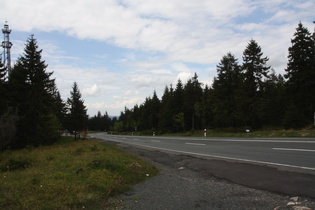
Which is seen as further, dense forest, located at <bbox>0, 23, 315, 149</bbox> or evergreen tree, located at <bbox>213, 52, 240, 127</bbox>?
evergreen tree, located at <bbox>213, 52, 240, 127</bbox>

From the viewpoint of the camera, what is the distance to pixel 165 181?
6336 millimetres

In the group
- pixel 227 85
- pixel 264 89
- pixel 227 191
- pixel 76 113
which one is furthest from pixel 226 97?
pixel 227 191

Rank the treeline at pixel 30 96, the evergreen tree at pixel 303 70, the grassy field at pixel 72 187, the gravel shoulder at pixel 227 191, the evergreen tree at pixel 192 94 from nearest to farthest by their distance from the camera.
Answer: the gravel shoulder at pixel 227 191
the grassy field at pixel 72 187
the treeline at pixel 30 96
the evergreen tree at pixel 303 70
the evergreen tree at pixel 192 94

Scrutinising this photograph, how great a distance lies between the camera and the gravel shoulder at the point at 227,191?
13.7 feet

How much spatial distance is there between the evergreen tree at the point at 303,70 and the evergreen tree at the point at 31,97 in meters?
36.6

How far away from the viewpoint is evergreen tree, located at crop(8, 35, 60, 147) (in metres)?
27.8

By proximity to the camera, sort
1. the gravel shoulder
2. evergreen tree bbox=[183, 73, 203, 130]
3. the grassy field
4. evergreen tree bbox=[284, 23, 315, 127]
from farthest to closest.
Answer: evergreen tree bbox=[183, 73, 203, 130] → evergreen tree bbox=[284, 23, 315, 127] → the grassy field → the gravel shoulder

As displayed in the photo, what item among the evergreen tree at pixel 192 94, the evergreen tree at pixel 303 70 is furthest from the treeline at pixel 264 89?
the evergreen tree at pixel 192 94

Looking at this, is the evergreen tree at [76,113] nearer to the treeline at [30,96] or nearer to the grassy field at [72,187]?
the treeline at [30,96]

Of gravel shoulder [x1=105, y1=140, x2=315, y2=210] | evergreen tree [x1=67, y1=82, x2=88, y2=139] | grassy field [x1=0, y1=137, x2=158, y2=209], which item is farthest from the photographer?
evergreen tree [x1=67, y1=82, x2=88, y2=139]

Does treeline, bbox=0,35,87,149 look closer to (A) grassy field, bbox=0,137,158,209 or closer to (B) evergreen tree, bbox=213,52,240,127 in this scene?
(A) grassy field, bbox=0,137,158,209

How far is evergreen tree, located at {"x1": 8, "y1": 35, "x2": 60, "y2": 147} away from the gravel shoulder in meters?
26.5

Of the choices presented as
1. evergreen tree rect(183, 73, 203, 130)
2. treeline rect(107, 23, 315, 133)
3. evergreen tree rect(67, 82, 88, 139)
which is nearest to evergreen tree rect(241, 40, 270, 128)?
treeline rect(107, 23, 315, 133)

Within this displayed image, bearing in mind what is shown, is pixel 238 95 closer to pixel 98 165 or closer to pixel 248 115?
pixel 248 115
